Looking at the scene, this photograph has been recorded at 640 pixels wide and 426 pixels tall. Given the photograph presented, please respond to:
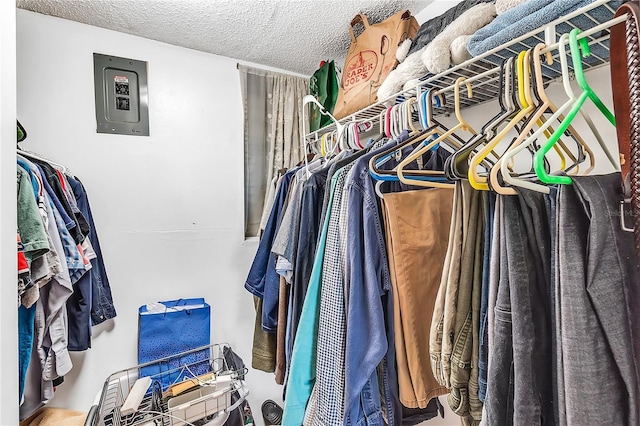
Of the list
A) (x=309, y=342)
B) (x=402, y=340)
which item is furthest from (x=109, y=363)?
(x=402, y=340)

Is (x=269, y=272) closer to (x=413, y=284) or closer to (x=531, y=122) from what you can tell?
(x=413, y=284)

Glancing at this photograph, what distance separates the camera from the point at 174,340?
5.12ft

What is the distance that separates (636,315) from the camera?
464 mm

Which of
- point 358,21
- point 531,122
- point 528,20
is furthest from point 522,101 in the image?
point 358,21

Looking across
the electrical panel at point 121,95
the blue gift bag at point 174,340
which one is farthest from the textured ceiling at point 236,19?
the blue gift bag at point 174,340

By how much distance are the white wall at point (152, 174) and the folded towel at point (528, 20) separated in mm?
1393

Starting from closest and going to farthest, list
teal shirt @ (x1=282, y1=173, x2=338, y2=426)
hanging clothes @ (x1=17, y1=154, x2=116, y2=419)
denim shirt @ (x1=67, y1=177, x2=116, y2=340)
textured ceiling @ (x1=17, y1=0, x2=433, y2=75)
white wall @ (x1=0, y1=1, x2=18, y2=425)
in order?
white wall @ (x1=0, y1=1, x2=18, y2=425)
teal shirt @ (x1=282, y1=173, x2=338, y2=426)
hanging clothes @ (x1=17, y1=154, x2=116, y2=419)
denim shirt @ (x1=67, y1=177, x2=116, y2=340)
textured ceiling @ (x1=17, y1=0, x2=433, y2=75)

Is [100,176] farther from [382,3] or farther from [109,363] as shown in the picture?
[382,3]

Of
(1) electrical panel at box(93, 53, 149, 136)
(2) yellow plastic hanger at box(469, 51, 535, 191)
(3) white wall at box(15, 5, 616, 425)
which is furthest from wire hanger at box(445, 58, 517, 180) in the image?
(1) electrical panel at box(93, 53, 149, 136)

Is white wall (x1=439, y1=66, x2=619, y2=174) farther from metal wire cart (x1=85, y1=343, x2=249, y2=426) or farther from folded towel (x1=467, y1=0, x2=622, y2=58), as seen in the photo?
metal wire cart (x1=85, y1=343, x2=249, y2=426)

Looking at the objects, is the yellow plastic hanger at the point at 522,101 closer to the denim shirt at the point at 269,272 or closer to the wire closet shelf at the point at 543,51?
the wire closet shelf at the point at 543,51

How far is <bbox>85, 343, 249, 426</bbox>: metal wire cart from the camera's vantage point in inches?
45.1

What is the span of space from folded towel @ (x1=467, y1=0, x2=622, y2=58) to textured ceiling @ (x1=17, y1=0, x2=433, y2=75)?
781mm

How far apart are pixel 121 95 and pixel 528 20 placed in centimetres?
172
